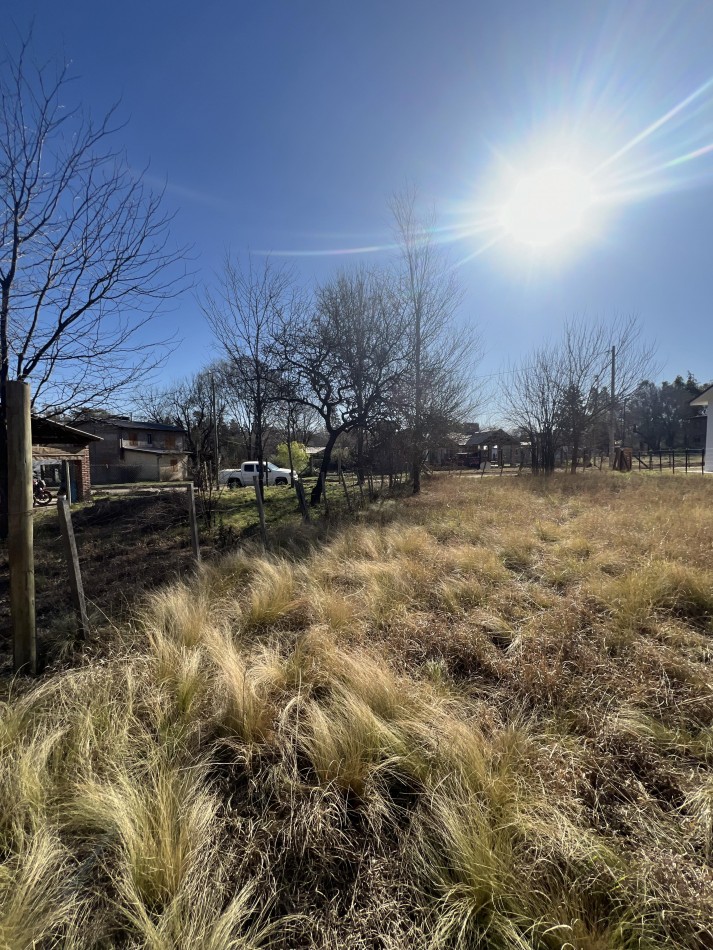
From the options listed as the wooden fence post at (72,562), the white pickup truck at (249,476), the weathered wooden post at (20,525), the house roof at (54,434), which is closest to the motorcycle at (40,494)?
the white pickup truck at (249,476)

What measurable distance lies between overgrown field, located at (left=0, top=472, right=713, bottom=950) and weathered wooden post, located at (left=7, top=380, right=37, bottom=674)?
0.33 metres

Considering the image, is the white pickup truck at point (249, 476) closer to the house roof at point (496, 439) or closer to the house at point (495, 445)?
the house at point (495, 445)

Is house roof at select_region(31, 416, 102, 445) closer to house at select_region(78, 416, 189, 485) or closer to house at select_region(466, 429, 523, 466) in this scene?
house at select_region(78, 416, 189, 485)

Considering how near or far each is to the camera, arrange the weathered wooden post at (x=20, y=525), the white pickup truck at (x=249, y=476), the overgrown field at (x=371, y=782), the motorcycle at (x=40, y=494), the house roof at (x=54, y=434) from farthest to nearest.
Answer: the white pickup truck at (x=249, y=476) → the motorcycle at (x=40, y=494) → the house roof at (x=54, y=434) → the weathered wooden post at (x=20, y=525) → the overgrown field at (x=371, y=782)

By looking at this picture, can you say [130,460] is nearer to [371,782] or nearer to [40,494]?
[40,494]

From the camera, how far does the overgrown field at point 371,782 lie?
4.08 feet

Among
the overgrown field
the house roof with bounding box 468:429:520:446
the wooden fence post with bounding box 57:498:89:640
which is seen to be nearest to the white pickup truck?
the wooden fence post with bounding box 57:498:89:640

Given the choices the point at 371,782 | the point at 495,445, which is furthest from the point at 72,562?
the point at 495,445

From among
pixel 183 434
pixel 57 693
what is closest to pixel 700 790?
pixel 57 693

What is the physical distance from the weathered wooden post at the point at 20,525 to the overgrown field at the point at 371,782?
1.08 feet

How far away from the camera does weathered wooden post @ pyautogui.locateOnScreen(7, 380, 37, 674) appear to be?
2.57 meters

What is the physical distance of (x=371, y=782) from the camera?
173 cm

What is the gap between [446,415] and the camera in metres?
13.8

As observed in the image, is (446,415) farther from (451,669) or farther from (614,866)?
(614,866)
